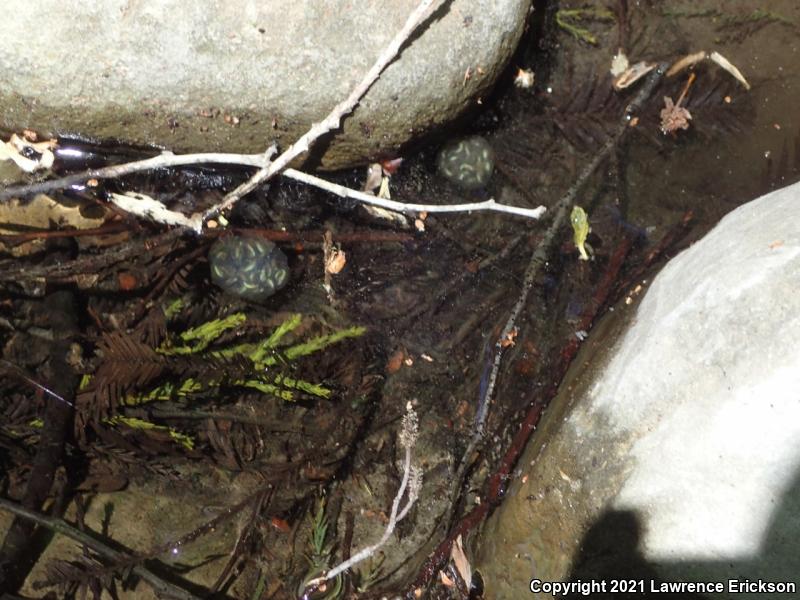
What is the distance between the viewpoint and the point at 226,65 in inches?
128

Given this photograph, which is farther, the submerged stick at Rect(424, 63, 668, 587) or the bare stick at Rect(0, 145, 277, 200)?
the submerged stick at Rect(424, 63, 668, 587)

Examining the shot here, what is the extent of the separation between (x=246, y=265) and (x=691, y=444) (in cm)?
267

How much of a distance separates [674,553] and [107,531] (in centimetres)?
328

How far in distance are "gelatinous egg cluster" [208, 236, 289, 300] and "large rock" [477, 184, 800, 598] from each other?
Result: 6.56 ft

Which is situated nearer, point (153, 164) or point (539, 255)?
point (153, 164)

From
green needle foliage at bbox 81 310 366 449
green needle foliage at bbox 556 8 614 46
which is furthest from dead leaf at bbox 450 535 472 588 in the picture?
green needle foliage at bbox 556 8 614 46

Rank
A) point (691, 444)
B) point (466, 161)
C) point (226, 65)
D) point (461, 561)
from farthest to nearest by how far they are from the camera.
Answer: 1. point (466, 161)
2. point (461, 561)
3. point (226, 65)
4. point (691, 444)

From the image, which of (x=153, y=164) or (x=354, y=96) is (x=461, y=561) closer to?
(x=354, y=96)

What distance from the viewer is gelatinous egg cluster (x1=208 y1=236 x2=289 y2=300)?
153 inches

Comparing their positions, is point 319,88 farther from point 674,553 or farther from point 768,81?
point 768,81

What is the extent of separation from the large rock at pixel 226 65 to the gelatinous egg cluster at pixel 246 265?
0.61 m

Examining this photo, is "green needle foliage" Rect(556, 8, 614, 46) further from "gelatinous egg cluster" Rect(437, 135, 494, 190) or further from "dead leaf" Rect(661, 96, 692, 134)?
"gelatinous egg cluster" Rect(437, 135, 494, 190)

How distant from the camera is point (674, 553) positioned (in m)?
3.00

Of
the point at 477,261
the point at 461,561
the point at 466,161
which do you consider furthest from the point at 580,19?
the point at 461,561
